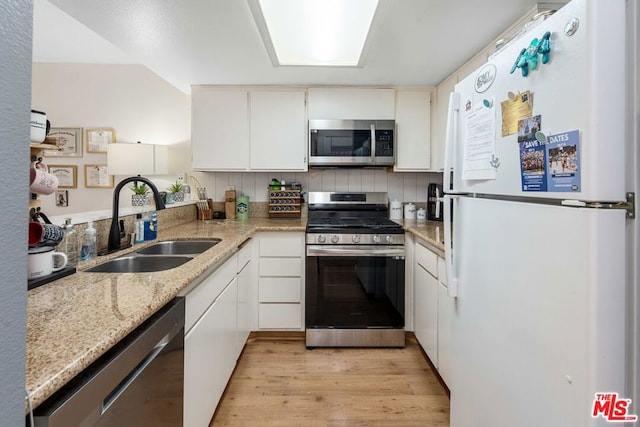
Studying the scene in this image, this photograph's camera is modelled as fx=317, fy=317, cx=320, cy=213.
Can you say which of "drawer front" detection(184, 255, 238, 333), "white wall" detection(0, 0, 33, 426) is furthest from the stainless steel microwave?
"white wall" detection(0, 0, 33, 426)

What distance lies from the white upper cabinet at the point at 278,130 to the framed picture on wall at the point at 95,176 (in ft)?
6.41

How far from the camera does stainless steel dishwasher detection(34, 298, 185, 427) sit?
61 centimetres

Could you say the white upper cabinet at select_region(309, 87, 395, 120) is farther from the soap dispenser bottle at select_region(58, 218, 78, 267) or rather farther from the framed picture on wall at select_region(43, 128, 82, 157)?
the framed picture on wall at select_region(43, 128, 82, 157)

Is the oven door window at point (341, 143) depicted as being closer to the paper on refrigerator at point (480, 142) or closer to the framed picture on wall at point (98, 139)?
the paper on refrigerator at point (480, 142)

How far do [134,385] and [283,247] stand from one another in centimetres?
178

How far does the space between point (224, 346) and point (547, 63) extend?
190cm

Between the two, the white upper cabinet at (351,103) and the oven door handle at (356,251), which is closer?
the oven door handle at (356,251)

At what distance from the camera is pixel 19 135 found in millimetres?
450

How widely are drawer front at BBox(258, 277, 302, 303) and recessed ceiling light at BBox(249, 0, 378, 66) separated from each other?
1.68m

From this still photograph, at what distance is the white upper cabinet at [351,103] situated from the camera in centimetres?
282

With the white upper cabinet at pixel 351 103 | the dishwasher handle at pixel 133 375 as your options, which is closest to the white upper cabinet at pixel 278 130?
the white upper cabinet at pixel 351 103

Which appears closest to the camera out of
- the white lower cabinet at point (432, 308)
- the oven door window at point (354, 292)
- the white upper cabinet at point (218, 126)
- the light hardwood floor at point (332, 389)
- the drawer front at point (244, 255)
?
the light hardwood floor at point (332, 389)

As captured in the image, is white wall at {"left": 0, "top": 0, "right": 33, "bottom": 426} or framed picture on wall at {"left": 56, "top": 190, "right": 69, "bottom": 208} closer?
white wall at {"left": 0, "top": 0, "right": 33, "bottom": 426}

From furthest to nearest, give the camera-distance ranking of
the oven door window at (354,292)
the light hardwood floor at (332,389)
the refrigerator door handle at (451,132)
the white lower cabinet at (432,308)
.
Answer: the oven door window at (354,292)
the white lower cabinet at (432,308)
the light hardwood floor at (332,389)
the refrigerator door handle at (451,132)
